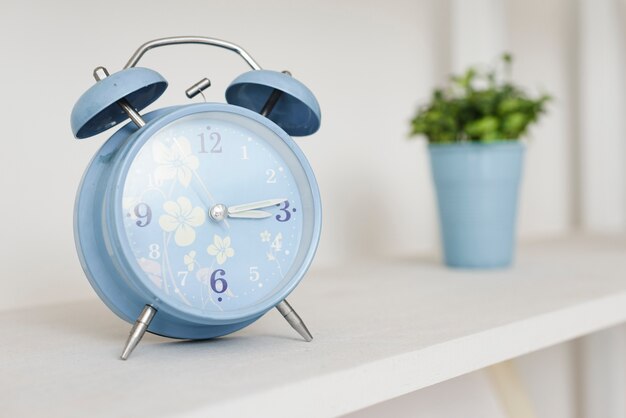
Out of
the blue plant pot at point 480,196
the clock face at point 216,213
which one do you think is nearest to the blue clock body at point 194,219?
the clock face at point 216,213

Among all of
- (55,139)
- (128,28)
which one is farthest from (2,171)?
(128,28)

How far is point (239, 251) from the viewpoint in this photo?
27.7 inches

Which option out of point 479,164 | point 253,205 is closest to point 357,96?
point 479,164

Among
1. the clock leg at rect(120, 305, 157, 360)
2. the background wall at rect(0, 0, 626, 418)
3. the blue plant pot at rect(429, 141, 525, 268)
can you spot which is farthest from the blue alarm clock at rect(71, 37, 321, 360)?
the blue plant pot at rect(429, 141, 525, 268)

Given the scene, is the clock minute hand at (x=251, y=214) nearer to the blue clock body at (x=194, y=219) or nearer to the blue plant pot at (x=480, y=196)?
the blue clock body at (x=194, y=219)

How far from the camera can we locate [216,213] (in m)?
0.69

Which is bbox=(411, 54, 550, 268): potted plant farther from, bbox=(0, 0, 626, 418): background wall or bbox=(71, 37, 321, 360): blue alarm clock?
bbox=(71, 37, 321, 360): blue alarm clock

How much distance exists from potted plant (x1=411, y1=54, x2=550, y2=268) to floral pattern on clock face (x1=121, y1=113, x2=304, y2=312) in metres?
0.52

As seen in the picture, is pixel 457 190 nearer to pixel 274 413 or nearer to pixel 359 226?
pixel 359 226

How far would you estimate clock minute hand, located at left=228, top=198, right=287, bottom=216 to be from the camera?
700 mm

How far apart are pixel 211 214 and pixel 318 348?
16 centimetres

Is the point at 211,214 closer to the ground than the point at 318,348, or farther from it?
farther from it

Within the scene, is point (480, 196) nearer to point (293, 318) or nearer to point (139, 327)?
point (293, 318)

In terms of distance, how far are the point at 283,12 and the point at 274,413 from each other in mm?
863
